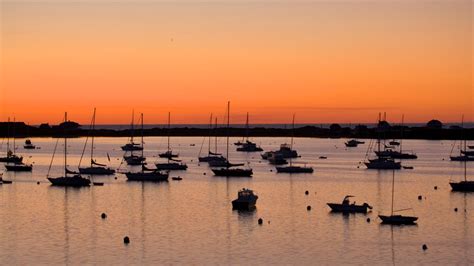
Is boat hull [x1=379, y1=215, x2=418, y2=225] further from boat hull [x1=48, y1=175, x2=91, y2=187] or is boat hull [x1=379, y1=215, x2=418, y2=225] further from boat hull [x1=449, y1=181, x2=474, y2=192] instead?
boat hull [x1=48, y1=175, x2=91, y2=187]

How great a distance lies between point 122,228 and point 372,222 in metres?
16.5

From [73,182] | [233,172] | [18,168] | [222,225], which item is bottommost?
[222,225]

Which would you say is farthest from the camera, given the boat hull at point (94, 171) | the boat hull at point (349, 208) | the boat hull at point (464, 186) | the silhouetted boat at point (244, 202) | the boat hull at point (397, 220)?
the boat hull at point (94, 171)

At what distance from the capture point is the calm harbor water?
43.0 metres

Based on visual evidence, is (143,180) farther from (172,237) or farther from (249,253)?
(249,253)

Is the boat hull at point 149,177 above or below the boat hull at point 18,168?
above

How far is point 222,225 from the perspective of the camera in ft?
175

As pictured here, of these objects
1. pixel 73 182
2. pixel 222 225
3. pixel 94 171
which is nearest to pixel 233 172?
pixel 94 171

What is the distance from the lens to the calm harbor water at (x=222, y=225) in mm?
43000

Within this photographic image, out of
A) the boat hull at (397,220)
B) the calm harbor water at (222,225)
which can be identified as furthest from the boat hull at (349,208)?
the boat hull at (397,220)

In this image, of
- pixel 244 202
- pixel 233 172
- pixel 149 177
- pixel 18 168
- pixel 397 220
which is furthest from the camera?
pixel 18 168

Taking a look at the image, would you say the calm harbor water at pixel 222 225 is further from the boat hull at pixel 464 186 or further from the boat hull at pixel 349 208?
the boat hull at pixel 464 186

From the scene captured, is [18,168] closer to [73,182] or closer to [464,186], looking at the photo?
[73,182]

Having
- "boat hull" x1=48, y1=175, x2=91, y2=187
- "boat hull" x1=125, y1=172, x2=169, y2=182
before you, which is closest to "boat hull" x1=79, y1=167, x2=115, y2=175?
"boat hull" x1=125, y1=172, x2=169, y2=182
